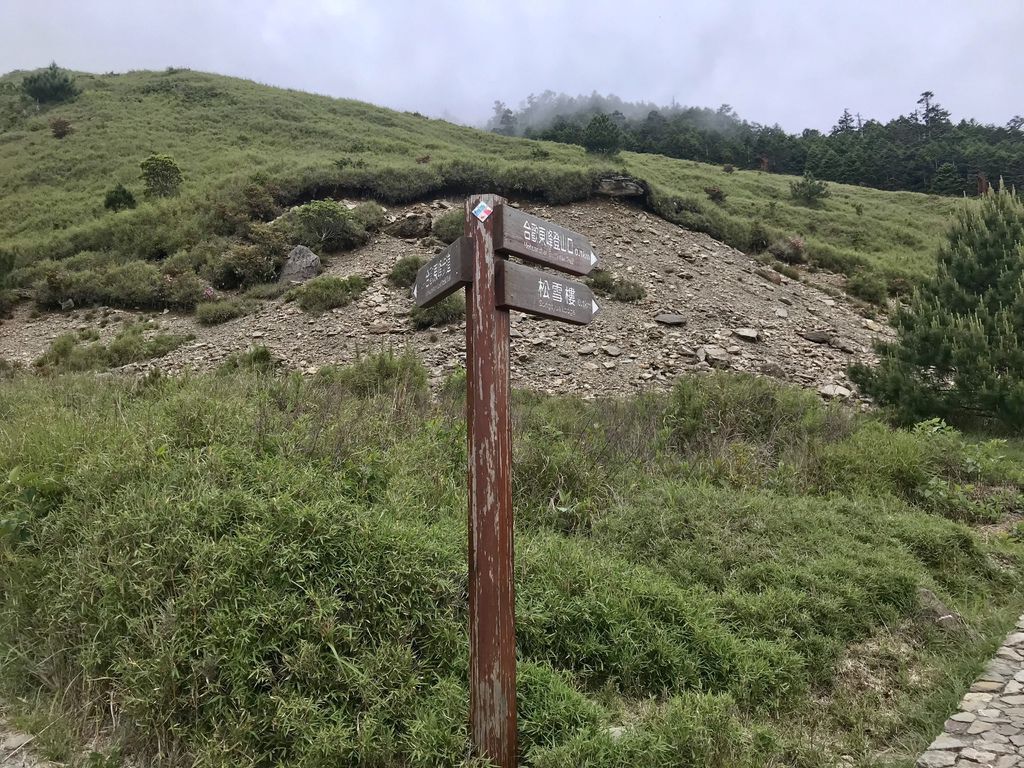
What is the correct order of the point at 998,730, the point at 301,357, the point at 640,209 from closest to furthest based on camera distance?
the point at 998,730 < the point at 301,357 < the point at 640,209

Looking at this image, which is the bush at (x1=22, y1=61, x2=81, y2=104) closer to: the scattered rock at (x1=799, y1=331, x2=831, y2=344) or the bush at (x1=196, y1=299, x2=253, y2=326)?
the bush at (x1=196, y1=299, x2=253, y2=326)

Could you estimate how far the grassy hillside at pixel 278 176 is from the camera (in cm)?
1744

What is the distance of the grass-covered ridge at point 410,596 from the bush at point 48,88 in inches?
1416

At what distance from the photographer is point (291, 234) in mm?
15570

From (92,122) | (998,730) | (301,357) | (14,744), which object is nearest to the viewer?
(14,744)

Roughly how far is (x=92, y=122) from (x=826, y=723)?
1380 inches

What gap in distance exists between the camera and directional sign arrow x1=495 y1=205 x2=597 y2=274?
102 inches

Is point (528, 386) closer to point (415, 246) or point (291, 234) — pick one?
point (415, 246)

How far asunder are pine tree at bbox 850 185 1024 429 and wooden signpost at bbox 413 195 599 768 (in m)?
9.14

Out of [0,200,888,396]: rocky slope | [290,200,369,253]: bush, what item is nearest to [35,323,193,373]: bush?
[0,200,888,396]: rocky slope

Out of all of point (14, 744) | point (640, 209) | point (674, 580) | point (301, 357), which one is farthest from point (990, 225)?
point (14, 744)

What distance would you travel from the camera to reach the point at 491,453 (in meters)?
2.59

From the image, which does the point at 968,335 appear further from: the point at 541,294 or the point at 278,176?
the point at 278,176

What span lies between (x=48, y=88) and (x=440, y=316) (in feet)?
108
